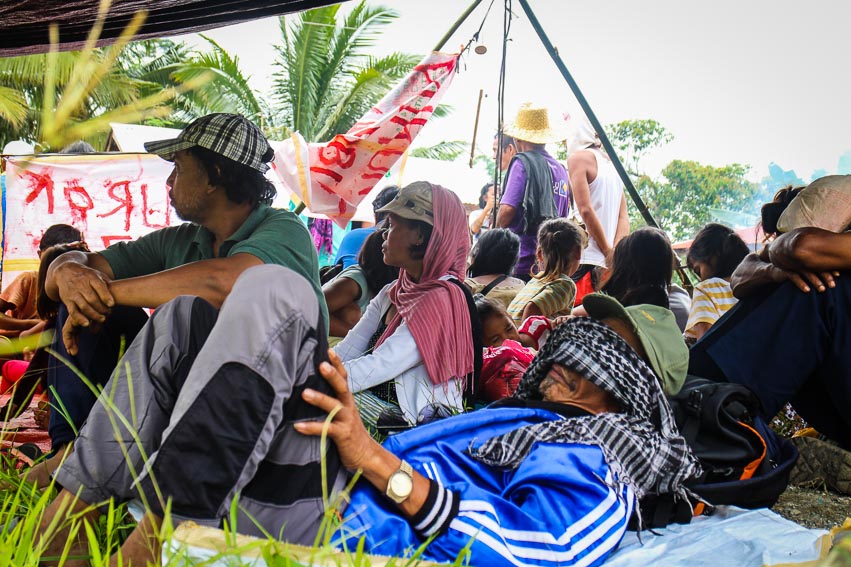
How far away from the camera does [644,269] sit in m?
3.64

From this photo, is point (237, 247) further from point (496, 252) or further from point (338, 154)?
point (496, 252)

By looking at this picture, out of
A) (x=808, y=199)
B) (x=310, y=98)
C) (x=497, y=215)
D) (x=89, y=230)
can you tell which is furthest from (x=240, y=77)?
(x=808, y=199)

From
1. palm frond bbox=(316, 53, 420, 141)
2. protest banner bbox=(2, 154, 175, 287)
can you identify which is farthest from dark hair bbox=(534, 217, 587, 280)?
palm frond bbox=(316, 53, 420, 141)

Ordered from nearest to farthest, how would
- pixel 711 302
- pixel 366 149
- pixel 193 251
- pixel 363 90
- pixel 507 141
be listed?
pixel 193 251 < pixel 711 302 < pixel 366 149 < pixel 507 141 < pixel 363 90

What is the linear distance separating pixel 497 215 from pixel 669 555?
355cm

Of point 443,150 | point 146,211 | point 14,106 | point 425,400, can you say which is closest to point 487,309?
point 425,400

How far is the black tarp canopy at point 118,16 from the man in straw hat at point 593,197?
241 centimetres

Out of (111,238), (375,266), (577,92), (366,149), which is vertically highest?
(577,92)

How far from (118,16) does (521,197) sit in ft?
9.28

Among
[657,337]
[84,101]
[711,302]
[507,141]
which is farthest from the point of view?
[507,141]

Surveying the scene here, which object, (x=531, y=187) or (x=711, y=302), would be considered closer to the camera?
(x=711, y=302)

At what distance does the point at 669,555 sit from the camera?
1838 millimetres

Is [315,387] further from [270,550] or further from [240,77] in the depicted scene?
[240,77]

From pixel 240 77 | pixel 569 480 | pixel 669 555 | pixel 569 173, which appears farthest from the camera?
pixel 240 77
